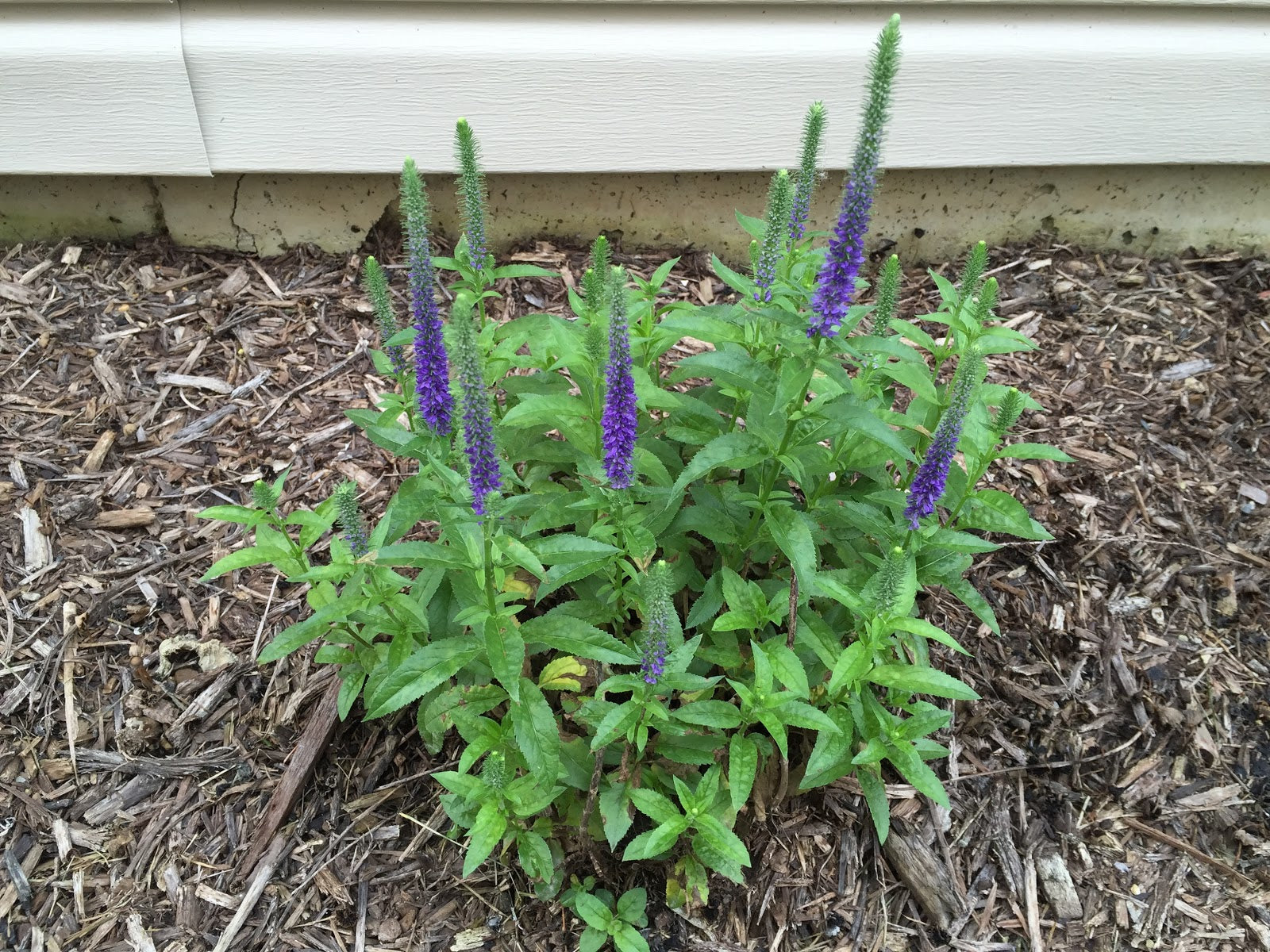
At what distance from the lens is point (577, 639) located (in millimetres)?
2480

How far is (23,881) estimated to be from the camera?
293 cm

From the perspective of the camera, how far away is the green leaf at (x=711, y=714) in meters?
2.55

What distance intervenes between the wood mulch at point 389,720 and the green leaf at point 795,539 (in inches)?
44.2

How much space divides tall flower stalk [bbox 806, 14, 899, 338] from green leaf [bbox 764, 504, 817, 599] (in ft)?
1.85

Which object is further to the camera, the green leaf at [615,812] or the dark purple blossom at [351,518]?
the green leaf at [615,812]

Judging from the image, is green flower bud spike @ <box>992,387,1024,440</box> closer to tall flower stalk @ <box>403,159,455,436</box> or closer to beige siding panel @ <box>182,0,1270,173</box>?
tall flower stalk @ <box>403,159,455,436</box>

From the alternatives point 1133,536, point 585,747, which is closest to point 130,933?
point 585,747

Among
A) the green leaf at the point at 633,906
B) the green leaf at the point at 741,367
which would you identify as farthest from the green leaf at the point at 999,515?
the green leaf at the point at 633,906

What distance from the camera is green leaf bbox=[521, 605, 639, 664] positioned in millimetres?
2434

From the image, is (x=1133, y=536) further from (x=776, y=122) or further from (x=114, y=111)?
(x=114, y=111)

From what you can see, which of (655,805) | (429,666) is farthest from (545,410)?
(655,805)

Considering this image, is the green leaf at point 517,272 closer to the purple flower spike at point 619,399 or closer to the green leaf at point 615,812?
the purple flower spike at point 619,399

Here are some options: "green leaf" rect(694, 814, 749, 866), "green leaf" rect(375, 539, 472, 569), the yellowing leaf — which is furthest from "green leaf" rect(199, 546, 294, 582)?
"green leaf" rect(694, 814, 749, 866)

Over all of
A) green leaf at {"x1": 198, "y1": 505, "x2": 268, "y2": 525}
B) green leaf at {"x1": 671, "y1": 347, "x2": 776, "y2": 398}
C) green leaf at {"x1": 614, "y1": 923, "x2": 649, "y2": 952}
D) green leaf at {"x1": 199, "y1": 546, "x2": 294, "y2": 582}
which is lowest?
green leaf at {"x1": 614, "y1": 923, "x2": 649, "y2": 952}
